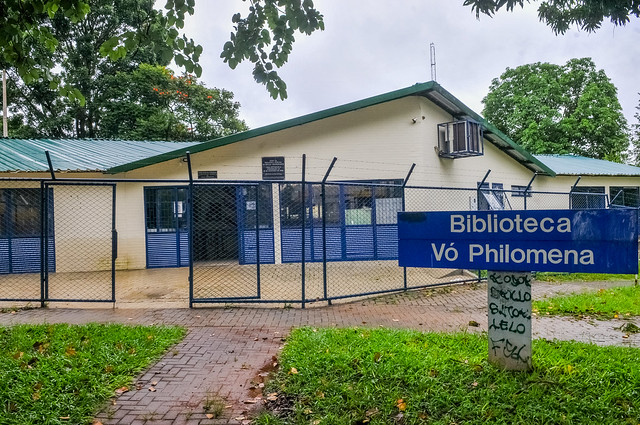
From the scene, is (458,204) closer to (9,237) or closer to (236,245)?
(236,245)

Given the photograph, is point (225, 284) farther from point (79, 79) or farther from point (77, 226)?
point (79, 79)

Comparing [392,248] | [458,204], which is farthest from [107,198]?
[458,204]

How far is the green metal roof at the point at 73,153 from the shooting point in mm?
11312

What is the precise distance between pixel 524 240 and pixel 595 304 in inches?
176

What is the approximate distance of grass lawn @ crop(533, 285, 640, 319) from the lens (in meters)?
6.34

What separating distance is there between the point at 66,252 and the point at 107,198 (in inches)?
72.7

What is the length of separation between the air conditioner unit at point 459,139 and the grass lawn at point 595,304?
5.52 m

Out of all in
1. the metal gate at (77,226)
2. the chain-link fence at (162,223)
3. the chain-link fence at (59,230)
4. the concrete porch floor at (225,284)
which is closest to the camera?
the concrete porch floor at (225,284)

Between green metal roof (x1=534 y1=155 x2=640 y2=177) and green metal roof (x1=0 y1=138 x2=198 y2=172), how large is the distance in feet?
54.1

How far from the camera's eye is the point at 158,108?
23016 mm

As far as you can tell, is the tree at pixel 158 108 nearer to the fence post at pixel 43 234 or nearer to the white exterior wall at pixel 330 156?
the white exterior wall at pixel 330 156

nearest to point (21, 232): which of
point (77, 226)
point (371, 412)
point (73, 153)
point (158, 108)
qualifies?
point (77, 226)

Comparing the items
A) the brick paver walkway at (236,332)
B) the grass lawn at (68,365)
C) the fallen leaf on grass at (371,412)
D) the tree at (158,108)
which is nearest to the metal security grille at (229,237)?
the brick paver walkway at (236,332)

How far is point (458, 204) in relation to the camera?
1278cm
